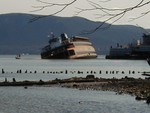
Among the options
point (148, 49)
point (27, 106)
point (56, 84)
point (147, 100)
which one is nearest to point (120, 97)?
point (147, 100)

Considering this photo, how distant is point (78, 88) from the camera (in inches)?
1693

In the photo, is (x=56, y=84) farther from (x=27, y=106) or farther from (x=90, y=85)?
(x=27, y=106)

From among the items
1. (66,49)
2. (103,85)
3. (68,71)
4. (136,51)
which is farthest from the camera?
(66,49)

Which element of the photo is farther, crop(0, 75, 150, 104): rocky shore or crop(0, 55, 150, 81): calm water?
crop(0, 55, 150, 81): calm water

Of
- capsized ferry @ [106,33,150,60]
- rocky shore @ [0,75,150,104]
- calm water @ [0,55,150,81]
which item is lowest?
rocky shore @ [0,75,150,104]

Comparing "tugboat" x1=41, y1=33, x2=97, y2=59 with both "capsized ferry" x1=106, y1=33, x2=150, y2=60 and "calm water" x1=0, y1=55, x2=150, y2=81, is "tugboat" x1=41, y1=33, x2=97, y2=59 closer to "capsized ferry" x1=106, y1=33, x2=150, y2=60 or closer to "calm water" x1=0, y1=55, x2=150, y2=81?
"capsized ferry" x1=106, y1=33, x2=150, y2=60

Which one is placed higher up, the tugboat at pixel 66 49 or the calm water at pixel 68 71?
the tugboat at pixel 66 49

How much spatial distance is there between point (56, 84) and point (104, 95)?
37.1ft

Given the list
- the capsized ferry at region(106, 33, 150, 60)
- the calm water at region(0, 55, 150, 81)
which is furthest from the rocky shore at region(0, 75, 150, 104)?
the capsized ferry at region(106, 33, 150, 60)

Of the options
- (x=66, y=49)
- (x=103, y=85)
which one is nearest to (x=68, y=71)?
(x=103, y=85)

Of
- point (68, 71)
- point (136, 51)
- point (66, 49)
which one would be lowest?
point (68, 71)

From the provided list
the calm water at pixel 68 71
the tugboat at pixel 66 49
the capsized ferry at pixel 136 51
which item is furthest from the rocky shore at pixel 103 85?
the tugboat at pixel 66 49

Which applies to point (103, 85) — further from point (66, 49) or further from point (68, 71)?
point (66, 49)

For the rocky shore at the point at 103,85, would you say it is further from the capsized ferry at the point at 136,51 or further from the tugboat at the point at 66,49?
the tugboat at the point at 66,49
